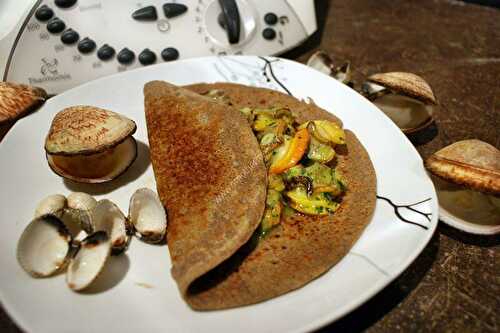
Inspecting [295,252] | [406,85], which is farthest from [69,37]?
[406,85]

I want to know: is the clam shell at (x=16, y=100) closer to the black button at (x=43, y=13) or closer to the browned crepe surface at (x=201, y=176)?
the black button at (x=43, y=13)

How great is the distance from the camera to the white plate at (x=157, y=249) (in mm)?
1205

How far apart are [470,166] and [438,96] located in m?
Answer: 1.01

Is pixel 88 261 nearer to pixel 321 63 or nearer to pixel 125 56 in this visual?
pixel 125 56

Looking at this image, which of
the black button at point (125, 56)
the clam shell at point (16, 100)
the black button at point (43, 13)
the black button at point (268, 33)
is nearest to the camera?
the clam shell at point (16, 100)

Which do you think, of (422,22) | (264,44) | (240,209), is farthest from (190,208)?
(422,22)

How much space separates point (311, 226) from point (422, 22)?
2211mm

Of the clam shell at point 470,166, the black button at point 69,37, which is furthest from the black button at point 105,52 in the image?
the clam shell at point 470,166

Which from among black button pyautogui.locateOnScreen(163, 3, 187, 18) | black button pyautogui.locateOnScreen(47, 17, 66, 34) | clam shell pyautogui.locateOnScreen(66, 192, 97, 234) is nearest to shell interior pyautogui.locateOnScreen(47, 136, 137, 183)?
clam shell pyautogui.locateOnScreen(66, 192, 97, 234)

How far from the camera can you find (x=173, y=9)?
220 cm

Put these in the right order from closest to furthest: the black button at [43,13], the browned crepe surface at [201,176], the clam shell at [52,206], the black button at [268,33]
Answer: the browned crepe surface at [201,176], the clam shell at [52,206], the black button at [43,13], the black button at [268,33]

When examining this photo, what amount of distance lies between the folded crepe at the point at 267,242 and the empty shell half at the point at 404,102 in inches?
11.4

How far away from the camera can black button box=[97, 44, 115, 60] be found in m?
2.11

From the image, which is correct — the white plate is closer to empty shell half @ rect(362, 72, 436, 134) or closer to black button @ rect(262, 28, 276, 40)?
empty shell half @ rect(362, 72, 436, 134)
